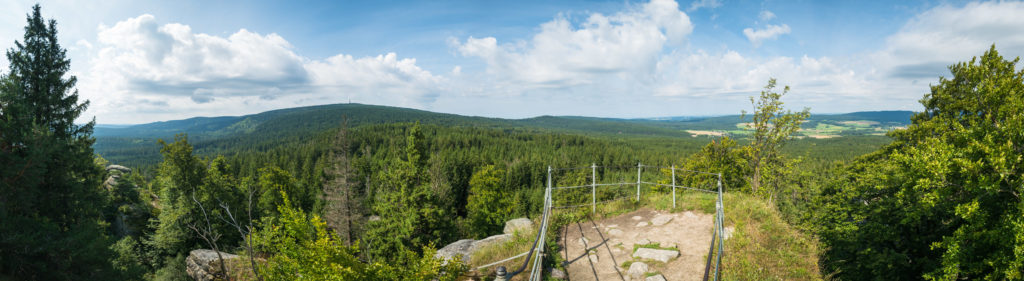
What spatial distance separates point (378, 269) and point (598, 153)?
102025 mm

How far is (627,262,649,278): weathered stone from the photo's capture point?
6.86 meters

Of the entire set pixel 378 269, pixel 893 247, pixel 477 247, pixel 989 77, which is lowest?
pixel 893 247

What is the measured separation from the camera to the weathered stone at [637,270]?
22.5ft

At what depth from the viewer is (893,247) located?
1236cm

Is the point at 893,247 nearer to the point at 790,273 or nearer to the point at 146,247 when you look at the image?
the point at 790,273

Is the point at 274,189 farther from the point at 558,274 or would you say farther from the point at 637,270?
the point at 637,270

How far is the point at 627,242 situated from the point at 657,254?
1.04m

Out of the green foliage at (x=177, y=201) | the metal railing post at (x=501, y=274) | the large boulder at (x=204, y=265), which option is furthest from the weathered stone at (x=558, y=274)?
the green foliage at (x=177, y=201)

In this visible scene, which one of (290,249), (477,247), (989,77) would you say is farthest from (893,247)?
(290,249)

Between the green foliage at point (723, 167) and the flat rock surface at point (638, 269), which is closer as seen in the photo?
the flat rock surface at point (638, 269)

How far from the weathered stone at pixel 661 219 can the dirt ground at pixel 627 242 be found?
115mm

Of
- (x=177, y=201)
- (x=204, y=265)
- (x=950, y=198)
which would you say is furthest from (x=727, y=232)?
(x=177, y=201)

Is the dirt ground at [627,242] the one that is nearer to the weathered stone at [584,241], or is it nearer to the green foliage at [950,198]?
the weathered stone at [584,241]

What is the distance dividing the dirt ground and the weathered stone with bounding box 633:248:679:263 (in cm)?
12
